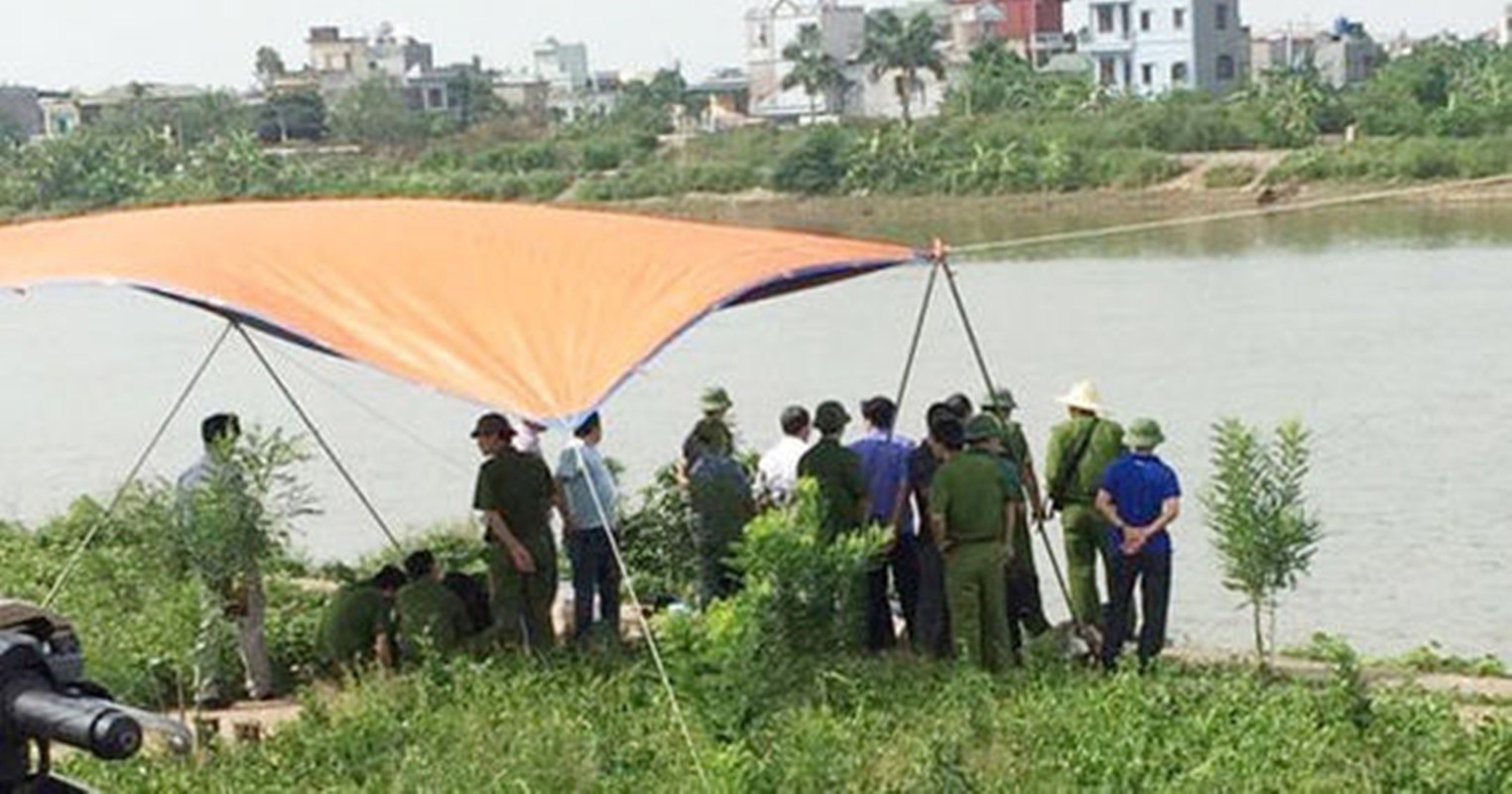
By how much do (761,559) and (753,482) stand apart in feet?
7.21

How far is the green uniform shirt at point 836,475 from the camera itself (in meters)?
10.7

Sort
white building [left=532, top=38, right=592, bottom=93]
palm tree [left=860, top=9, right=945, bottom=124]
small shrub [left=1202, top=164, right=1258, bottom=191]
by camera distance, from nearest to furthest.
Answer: small shrub [left=1202, top=164, right=1258, bottom=191], palm tree [left=860, top=9, right=945, bottom=124], white building [left=532, top=38, right=592, bottom=93]

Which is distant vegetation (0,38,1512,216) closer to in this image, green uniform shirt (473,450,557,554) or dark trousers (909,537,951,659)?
dark trousers (909,537,951,659)

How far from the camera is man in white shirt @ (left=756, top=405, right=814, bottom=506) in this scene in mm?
11281

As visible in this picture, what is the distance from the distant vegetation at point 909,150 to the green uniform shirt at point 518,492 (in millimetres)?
44630

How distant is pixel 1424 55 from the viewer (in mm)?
71000

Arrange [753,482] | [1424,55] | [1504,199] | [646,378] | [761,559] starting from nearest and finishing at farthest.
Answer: [761,559]
[753,482]
[646,378]
[1504,199]
[1424,55]

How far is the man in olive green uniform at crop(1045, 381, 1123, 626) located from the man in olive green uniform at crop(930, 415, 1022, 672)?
2.15ft

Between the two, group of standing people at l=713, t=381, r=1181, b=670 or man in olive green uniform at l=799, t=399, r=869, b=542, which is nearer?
group of standing people at l=713, t=381, r=1181, b=670

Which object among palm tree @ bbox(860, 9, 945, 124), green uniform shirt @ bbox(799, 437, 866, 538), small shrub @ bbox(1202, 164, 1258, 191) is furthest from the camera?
palm tree @ bbox(860, 9, 945, 124)

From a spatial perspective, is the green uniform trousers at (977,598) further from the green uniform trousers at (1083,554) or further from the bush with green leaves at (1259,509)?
the bush with green leaves at (1259,509)

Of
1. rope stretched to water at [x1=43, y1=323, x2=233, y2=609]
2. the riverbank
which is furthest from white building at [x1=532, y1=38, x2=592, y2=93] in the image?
rope stretched to water at [x1=43, y1=323, x2=233, y2=609]

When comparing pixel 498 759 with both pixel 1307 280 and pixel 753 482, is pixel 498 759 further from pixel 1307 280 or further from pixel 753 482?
pixel 1307 280

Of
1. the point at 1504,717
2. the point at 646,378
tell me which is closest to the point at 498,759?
the point at 1504,717
